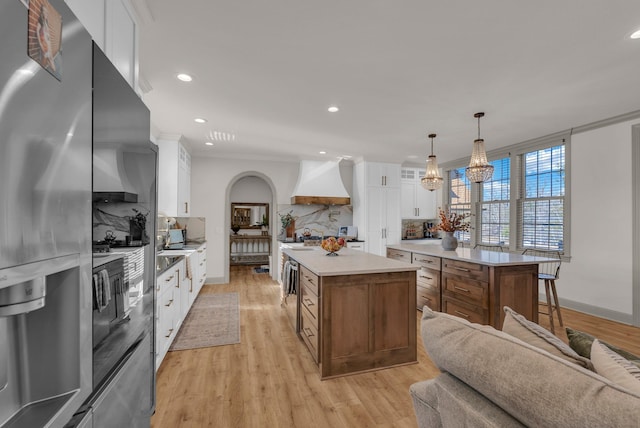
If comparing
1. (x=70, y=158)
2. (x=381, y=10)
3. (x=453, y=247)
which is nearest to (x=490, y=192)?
(x=453, y=247)

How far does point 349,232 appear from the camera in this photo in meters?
6.48

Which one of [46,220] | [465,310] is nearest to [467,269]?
[465,310]

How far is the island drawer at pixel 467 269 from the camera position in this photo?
3.05m

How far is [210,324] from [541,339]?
3.47 meters

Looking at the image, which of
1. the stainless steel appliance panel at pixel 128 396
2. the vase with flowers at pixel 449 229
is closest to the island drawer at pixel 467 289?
the vase with flowers at pixel 449 229

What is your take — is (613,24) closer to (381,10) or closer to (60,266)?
(381,10)

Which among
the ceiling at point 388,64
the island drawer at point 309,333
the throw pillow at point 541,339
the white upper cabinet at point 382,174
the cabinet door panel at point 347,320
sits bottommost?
the island drawer at point 309,333

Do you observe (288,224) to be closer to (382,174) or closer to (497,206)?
(382,174)

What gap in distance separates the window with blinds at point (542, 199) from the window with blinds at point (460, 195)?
48.2 inches

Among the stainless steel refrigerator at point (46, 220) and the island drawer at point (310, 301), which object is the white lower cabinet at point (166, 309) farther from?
the stainless steel refrigerator at point (46, 220)

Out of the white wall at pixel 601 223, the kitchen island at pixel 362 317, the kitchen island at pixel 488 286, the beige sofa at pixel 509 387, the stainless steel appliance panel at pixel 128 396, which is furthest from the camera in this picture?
the white wall at pixel 601 223

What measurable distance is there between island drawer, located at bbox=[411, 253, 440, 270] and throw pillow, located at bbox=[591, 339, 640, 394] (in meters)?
2.90

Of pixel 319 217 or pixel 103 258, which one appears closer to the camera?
pixel 103 258

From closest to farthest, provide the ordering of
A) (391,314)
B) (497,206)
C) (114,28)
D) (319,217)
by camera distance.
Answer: (114,28), (391,314), (497,206), (319,217)
